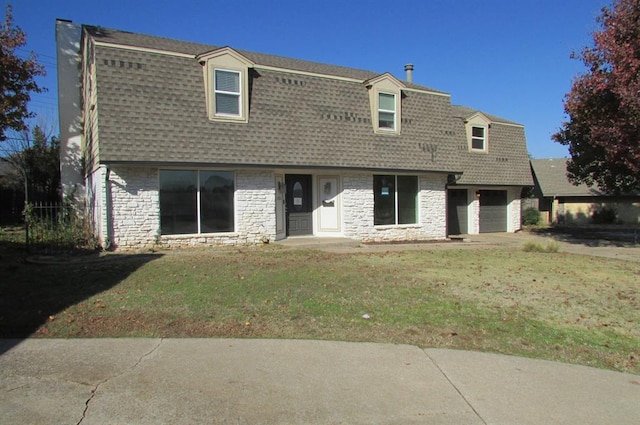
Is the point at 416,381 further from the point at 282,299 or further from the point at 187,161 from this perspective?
the point at 187,161

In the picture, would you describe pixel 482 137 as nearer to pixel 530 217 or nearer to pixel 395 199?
pixel 395 199

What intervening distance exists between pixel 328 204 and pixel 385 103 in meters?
4.29

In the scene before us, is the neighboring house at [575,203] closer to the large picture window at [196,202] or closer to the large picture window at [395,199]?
the large picture window at [395,199]

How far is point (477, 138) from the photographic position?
2095 cm

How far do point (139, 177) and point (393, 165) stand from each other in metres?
8.44

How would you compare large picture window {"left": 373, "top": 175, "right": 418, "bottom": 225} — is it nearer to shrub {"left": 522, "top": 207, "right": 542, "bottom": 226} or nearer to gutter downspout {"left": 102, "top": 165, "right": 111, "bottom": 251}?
gutter downspout {"left": 102, "top": 165, "right": 111, "bottom": 251}

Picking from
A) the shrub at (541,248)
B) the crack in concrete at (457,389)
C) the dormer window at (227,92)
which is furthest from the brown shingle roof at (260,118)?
the crack in concrete at (457,389)

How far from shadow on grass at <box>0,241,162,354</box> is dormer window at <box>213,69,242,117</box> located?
4949 millimetres

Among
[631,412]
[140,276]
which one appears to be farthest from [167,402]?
[140,276]

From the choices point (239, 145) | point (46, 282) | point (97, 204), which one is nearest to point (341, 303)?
point (46, 282)

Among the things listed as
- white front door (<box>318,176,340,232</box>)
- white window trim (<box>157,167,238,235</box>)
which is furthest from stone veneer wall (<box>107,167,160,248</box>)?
white front door (<box>318,176,340,232</box>)

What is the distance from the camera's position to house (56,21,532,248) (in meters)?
12.5

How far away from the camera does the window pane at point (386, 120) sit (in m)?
16.4

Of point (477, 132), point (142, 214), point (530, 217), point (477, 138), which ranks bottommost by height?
point (530, 217)
